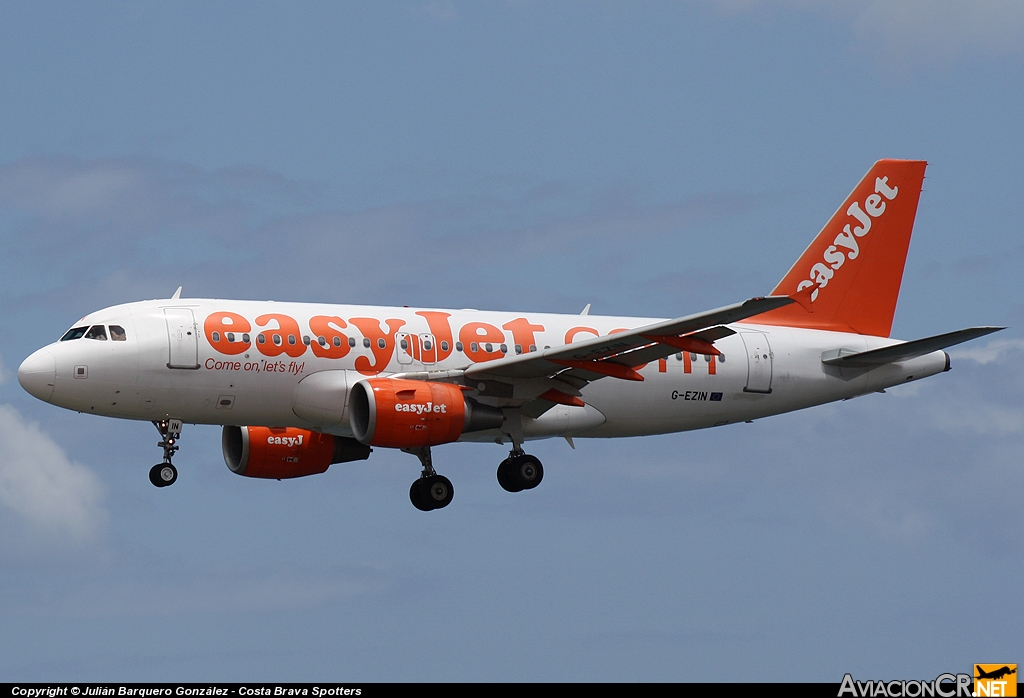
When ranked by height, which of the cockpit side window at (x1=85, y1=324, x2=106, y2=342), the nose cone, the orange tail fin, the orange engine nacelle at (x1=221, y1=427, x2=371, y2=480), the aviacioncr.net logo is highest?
the orange tail fin

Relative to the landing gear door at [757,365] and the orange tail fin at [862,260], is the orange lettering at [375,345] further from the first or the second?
the orange tail fin at [862,260]

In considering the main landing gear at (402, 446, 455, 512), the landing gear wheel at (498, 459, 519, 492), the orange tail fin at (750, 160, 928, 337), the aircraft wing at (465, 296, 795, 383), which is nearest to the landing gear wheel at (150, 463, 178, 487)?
the main landing gear at (402, 446, 455, 512)

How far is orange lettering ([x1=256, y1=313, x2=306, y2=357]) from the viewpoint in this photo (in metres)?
40.9

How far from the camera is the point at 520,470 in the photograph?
1738 inches

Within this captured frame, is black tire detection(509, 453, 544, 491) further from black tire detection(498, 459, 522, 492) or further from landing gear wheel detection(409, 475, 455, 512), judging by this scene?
landing gear wheel detection(409, 475, 455, 512)

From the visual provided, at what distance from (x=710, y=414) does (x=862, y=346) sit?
17.0 feet

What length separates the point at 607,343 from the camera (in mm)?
39688

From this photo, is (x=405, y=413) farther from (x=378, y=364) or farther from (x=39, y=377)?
(x=39, y=377)

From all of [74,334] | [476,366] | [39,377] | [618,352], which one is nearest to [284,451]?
[476,366]

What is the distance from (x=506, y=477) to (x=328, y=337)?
6.48 metres

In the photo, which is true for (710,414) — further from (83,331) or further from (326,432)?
(83,331)

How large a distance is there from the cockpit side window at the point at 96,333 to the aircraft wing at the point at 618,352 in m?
9.19

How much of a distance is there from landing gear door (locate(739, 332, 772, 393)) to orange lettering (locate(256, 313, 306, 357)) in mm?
13057

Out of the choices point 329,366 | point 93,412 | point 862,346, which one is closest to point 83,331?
point 93,412
